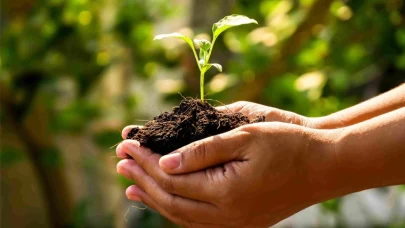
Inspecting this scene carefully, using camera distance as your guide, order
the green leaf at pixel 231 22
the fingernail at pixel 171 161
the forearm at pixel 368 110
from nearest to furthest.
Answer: the fingernail at pixel 171 161 < the green leaf at pixel 231 22 < the forearm at pixel 368 110

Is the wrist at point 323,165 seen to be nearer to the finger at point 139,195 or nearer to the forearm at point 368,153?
the forearm at point 368,153

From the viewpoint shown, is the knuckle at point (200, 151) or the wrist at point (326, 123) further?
the wrist at point (326, 123)

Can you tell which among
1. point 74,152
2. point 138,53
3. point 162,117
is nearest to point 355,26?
point 138,53

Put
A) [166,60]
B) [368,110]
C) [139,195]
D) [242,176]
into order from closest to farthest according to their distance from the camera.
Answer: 1. [242,176]
2. [139,195]
3. [368,110]
4. [166,60]

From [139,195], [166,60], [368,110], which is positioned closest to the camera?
[139,195]

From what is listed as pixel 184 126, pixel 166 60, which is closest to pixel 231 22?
pixel 184 126

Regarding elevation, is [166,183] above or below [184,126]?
below

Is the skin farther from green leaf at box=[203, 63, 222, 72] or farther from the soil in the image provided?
green leaf at box=[203, 63, 222, 72]

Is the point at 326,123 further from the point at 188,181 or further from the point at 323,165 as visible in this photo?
the point at 188,181

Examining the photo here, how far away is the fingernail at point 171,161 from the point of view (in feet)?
2.83

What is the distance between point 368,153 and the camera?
89 cm

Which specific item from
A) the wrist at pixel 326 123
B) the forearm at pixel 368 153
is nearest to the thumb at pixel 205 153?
the forearm at pixel 368 153

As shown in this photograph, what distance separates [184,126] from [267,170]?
0.50ft

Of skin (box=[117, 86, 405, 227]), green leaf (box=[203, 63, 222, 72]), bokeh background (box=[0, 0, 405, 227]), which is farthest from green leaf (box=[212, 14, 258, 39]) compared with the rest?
bokeh background (box=[0, 0, 405, 227])
